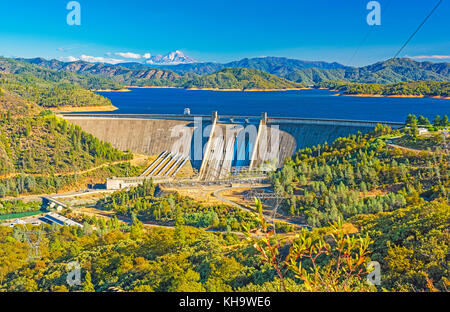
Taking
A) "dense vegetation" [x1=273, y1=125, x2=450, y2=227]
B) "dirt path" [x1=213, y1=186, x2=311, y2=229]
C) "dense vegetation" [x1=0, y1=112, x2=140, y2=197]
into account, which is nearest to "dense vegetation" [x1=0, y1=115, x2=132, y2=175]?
"dense vegetation" [x1=0, y1=112, x2=140, y2=197]

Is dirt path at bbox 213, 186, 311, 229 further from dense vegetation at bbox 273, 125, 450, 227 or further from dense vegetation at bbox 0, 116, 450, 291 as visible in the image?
dense vegetation at bbox 0, 116, 450, 291

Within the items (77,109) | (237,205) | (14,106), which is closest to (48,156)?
(14,106)

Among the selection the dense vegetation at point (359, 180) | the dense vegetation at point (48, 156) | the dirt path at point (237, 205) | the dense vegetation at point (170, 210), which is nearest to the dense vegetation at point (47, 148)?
the dense vegetation at point (48, 156)

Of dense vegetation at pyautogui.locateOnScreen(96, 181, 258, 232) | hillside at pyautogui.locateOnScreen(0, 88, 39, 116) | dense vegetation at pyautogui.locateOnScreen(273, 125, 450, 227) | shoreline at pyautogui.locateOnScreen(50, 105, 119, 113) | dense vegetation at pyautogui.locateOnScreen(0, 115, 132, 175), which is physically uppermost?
shoreline at pyautogui.locateOnScreen(50, 105, 119, 113)

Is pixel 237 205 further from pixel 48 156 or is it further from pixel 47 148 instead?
pixel 47 148

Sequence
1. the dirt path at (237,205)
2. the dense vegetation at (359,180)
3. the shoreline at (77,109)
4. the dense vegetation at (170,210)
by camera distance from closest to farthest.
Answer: the dense vegetation at (359,180) → the dirt path at (237,205) → the dense vegetation at (170,210) → the shoreline at (77,109)

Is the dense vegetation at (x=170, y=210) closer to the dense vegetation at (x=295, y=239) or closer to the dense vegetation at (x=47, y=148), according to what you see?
the dense vegetation at (x=295, y=239)

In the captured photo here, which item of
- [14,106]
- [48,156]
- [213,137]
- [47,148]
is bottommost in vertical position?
[48,156]
